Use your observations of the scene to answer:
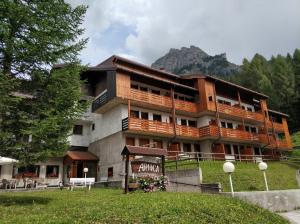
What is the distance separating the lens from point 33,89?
1426cm

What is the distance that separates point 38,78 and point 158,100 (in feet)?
53.4

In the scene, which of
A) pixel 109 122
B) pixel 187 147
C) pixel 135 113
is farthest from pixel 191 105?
pixel 109 122

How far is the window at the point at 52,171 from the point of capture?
96.5 feet

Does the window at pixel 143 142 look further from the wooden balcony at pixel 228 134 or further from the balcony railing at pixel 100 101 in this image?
the wooden balcony at pixel 228 134

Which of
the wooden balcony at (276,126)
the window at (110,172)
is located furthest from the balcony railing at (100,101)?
the wooden balcony at (276,126)

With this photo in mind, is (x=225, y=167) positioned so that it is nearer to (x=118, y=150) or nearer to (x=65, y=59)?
(x=65, y=59)

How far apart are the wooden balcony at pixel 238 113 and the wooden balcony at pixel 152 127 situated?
640 centimetres

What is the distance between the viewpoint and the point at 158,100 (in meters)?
28.9

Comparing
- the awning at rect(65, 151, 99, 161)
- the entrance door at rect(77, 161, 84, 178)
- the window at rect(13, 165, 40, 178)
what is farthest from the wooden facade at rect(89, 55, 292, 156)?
the window at rect(13, 165, 40, 178)

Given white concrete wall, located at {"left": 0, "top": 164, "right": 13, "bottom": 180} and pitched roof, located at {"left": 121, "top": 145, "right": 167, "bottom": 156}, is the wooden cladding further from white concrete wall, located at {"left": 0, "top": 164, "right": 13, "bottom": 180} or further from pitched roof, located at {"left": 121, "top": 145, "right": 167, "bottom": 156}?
white concrete wall, located at {"left": 0, "top": 164, "right": 13, "bottom": 180}

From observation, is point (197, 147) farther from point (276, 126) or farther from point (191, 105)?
point (276, 126)

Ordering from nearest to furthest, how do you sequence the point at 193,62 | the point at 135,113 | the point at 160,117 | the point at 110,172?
1. the point at 110,172
2. the point at 135,113
3. the point at 160,117
4. the point at 193,62

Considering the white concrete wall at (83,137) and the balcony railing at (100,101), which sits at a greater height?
the balcony railing at (100,101)

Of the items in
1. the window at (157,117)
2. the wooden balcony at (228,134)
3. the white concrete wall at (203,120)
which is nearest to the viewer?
the window at (157,117)
